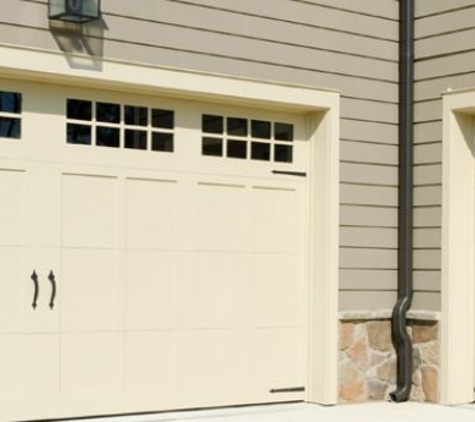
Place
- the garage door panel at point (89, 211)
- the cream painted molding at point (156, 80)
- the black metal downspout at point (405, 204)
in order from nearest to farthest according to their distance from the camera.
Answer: the cream painted molding at point (156, 80) → the garage door panel at point (89, 211) → the black metal downspout at point (405, 204)

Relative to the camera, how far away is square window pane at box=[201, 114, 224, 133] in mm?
7742

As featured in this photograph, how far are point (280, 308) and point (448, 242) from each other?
1431mm

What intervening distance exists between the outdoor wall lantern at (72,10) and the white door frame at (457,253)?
303 cm

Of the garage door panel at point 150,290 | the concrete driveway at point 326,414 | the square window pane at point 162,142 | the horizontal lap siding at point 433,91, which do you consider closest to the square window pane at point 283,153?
the square window pane at point 162,142

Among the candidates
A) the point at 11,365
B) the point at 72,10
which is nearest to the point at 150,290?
the point at 11,365

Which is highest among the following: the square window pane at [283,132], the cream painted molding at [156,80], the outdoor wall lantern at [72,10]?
the outdoor wall lantern at [72,10]

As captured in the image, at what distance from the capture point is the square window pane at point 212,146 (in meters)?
7.72

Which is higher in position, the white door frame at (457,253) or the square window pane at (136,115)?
the square window pane at (136,115)

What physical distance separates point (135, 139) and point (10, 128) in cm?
93

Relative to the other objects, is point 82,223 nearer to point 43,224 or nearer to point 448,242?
point 43,224

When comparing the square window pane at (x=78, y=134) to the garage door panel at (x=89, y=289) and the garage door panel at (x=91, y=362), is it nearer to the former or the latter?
the garage door panel at (x=89, y=289)

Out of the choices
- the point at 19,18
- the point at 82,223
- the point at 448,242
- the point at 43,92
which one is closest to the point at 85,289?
the point at 82,223

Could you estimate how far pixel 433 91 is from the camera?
8.43 m

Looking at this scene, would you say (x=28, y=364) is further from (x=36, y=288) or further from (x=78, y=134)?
(x=78, y=134)
